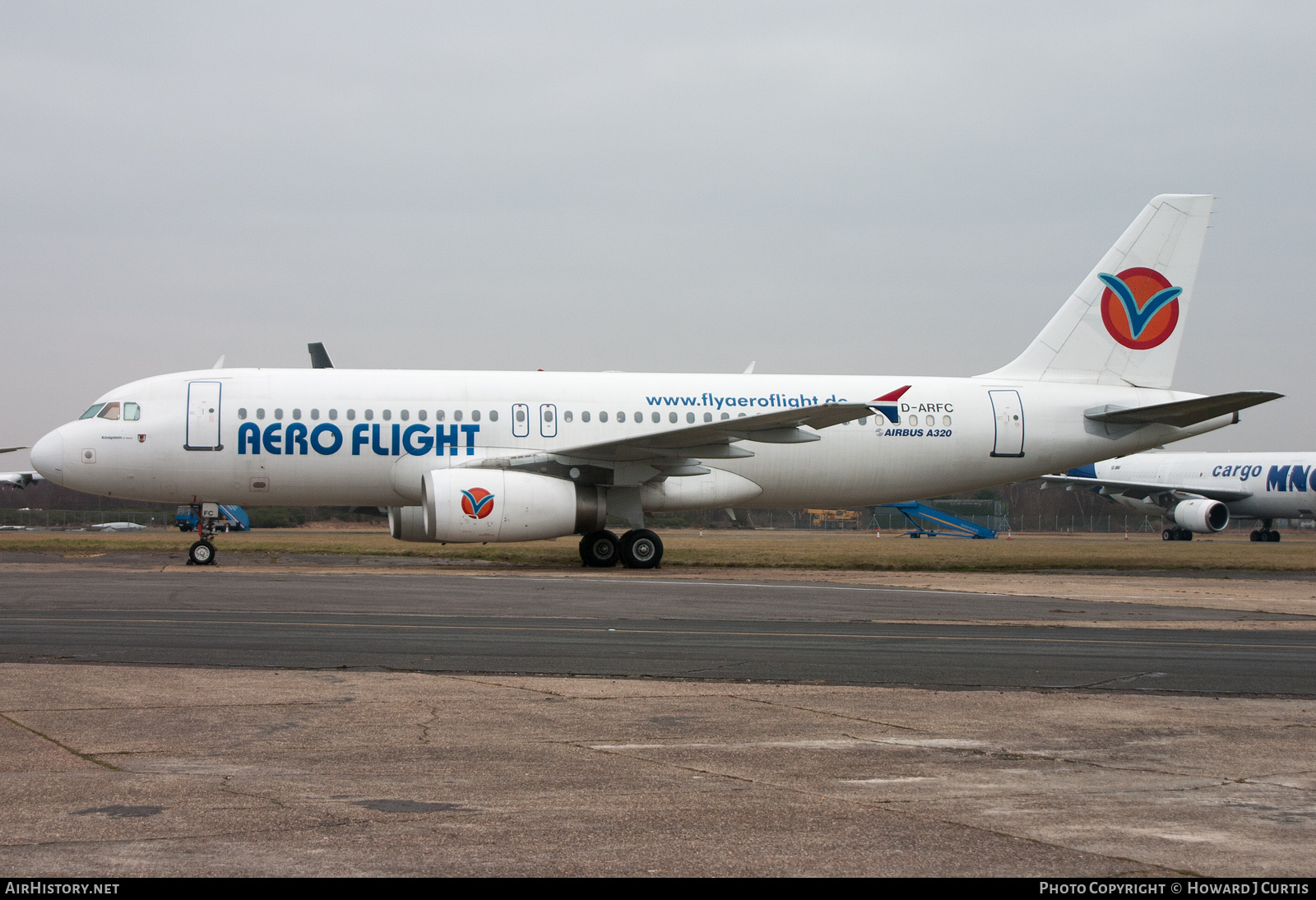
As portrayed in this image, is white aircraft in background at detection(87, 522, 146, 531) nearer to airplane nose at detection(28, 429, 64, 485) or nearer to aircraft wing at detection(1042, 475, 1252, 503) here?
airplane nose at detection(28, 429, 64, 485)

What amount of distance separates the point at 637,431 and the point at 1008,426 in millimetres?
7418

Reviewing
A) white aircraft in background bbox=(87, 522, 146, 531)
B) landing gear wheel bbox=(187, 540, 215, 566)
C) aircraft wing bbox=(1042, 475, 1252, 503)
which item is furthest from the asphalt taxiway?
white aircraft in background bbox=(87, 522, 146, 531)

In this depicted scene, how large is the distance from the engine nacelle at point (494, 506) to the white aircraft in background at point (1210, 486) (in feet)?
105

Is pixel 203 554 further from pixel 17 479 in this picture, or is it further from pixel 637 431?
pixel 17 479

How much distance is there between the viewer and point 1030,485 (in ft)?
273

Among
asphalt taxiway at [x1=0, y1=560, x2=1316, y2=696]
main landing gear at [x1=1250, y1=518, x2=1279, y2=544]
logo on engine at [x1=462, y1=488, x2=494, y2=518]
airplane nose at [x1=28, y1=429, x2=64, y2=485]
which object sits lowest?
main landing gear at [x1=1250, y1=518, x2=1279, y2=544]

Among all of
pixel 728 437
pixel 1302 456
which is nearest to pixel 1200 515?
pixel 1302 456

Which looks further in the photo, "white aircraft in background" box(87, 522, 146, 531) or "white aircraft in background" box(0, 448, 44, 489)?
"white aircraft in background" box(87, 522, 146, 531)

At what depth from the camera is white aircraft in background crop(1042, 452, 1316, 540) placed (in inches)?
1879

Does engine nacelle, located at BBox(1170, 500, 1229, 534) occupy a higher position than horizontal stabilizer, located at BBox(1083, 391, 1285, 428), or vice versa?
horizontal stabilizer, located at BBox(1083, 391, 1285, 428)

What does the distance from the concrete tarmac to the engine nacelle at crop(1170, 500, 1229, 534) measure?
39.5 metres

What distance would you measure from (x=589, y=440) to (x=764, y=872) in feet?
59.6

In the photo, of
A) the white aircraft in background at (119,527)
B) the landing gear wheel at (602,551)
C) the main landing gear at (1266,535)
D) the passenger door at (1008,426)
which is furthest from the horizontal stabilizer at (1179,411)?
the white aircraft in background at (119,527)
